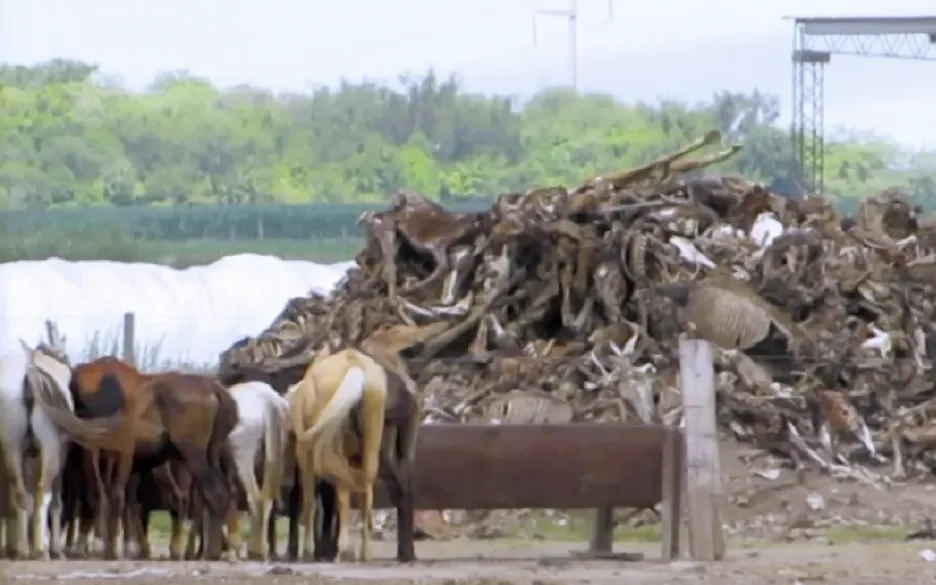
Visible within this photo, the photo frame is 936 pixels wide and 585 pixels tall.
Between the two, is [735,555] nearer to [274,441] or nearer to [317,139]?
[274,441]

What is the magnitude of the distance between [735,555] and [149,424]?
3.70 meters

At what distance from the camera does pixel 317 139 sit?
25.5m

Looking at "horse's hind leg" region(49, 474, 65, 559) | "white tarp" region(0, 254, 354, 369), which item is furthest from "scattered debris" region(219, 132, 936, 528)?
"horse's hind leg" region(49, 474, 65, 559)

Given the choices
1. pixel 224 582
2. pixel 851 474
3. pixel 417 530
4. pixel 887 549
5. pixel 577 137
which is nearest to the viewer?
pixel 224 582

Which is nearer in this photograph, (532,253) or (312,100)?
(532,253)

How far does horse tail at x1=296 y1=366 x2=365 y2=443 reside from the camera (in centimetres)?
995

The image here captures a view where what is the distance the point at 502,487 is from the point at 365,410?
1.18 metres

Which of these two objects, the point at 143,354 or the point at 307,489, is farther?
the point at 143,354

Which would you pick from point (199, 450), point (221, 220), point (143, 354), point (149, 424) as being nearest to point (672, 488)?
point (199, 450)

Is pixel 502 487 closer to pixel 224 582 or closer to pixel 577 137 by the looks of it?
pixel 224 582

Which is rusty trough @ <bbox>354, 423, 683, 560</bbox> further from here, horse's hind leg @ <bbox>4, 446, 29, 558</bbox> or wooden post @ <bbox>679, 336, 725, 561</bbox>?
horse's hind leg @ <bbox>4, 446, 29, 558</bbox>

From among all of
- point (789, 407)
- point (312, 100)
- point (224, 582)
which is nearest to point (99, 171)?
point (312, 100)

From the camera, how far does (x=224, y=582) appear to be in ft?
28.3

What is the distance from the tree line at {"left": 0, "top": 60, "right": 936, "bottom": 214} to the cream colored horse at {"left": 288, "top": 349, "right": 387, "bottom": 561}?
14.3 m
